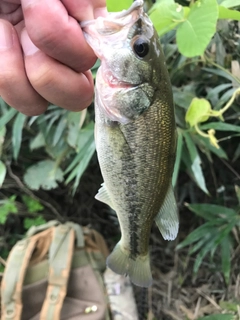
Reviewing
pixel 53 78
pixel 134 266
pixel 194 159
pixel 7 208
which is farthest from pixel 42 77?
pixel 7 208

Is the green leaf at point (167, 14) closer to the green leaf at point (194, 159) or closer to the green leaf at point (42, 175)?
the green leaf at point (194, 159)

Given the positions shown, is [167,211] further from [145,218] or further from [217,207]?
[217,207]

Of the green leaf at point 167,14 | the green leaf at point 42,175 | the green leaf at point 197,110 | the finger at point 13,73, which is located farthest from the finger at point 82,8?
the green leaf at point 42,175

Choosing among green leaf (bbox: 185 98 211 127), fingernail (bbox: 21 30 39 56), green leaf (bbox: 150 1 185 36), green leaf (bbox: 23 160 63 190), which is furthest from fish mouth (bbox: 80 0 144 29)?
green leaf (bbox: 23 160 63 190)

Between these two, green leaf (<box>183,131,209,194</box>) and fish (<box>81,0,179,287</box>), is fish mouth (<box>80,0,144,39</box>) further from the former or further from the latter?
green leaf (<box>183,131,209,194</box>)

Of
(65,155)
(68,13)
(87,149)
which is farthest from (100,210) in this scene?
(68,13)

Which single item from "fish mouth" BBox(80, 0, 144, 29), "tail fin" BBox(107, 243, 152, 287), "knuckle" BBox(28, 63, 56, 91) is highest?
"fish mouth" BBox(80, 0, 144, 29)

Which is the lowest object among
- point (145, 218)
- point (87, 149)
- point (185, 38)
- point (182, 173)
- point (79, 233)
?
point (79, 233)
